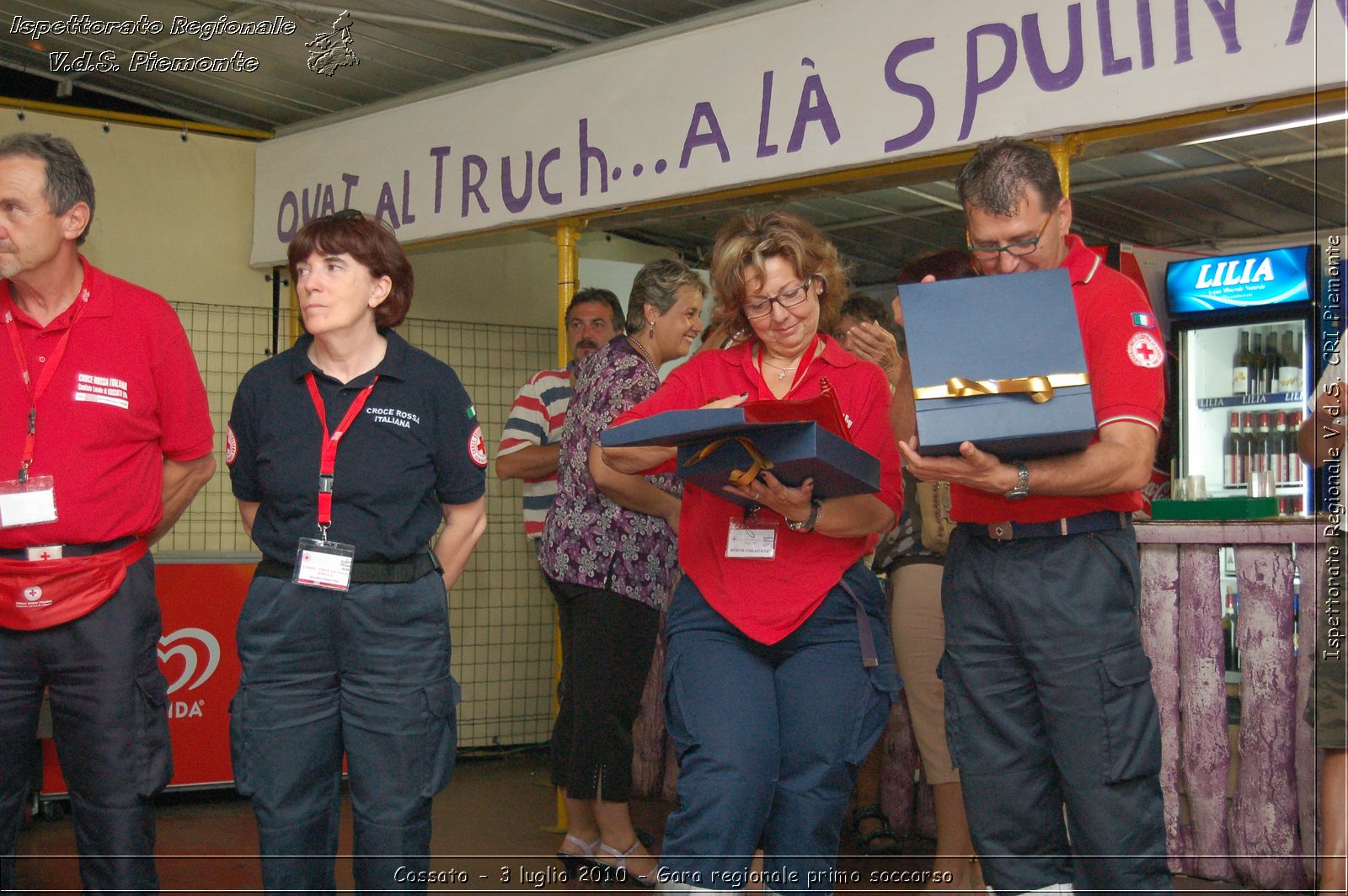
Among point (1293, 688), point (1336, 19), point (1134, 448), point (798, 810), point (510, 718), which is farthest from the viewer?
point (510, 718)

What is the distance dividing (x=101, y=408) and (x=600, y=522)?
161cm

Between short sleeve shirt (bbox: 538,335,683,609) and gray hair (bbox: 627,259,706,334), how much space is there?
0.34 ft

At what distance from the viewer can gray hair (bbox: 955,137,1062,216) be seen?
2449mm

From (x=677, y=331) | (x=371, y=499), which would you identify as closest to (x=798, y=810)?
(x=371, y=499)

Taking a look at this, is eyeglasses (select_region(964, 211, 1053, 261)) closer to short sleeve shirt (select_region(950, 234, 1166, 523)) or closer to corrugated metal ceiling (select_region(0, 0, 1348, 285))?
short sleeve shirt (select_region(950, 234, 1166, 523))

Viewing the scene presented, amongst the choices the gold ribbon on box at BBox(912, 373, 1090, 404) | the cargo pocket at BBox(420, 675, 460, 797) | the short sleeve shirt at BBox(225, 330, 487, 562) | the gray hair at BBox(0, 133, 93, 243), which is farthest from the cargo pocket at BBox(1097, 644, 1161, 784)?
the gray hair at BBox(0, 133, 93, 243)

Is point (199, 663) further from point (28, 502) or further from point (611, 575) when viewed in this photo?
point (28, 502)

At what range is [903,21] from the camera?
390 cm

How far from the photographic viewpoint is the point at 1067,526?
7.84 ft

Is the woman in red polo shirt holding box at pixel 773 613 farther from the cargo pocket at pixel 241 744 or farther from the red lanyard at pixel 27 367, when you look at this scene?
the red lanyard at pixel 27 367

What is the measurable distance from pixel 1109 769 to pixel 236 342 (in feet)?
16.8

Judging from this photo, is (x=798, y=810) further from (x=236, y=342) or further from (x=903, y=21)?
A: (x=236, y=342)

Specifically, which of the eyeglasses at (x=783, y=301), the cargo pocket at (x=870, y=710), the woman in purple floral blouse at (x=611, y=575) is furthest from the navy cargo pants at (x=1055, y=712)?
the woman in purple floral blouse at (x=611, y=575)

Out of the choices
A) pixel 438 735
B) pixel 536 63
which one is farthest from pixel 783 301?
pixel 536 63
